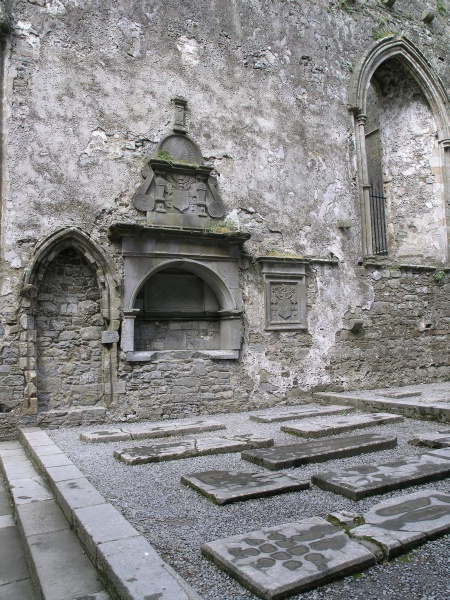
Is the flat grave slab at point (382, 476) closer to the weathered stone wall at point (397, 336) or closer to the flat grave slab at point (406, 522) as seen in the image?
the flat grave slab at point (406, 522)

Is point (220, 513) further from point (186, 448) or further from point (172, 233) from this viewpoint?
point (172, 233)

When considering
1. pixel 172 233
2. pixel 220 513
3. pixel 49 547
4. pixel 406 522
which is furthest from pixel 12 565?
pixel 172 233

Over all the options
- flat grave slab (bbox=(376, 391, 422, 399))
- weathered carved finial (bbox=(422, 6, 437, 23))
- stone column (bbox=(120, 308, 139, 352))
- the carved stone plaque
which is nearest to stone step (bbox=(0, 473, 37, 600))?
stone column (bbox=(120, 308, 139, 352))

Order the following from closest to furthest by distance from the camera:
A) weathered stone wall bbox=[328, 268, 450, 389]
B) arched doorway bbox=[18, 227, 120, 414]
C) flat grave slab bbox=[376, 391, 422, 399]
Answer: arched doorway bbox=[18, 227, 120, 414]
flat grave slab bbox=[376, 391, 422, 399]
weathered stone wall bbox=[328, 268, 450, 389]

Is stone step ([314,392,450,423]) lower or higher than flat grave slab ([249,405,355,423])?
higher

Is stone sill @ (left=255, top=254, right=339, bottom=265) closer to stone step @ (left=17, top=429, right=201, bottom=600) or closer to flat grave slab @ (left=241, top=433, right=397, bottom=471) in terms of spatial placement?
flat grave slab @ (left=241, top=433, right=397, bottom=471)

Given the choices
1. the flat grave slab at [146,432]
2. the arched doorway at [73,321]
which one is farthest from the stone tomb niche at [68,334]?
the flat grave slab at [146,432]

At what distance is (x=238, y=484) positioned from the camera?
3.76 metres

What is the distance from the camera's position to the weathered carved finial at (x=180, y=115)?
8.17m

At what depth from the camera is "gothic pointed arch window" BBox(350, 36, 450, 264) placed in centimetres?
1077

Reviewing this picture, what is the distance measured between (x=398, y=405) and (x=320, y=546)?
190 inches

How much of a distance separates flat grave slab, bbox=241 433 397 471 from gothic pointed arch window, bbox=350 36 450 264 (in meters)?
6.45

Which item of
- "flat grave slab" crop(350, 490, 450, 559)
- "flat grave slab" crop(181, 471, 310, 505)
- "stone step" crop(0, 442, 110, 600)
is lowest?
"stone step" crop(0, 442, 110, 600)

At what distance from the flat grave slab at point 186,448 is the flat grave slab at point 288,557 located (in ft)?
7.18
